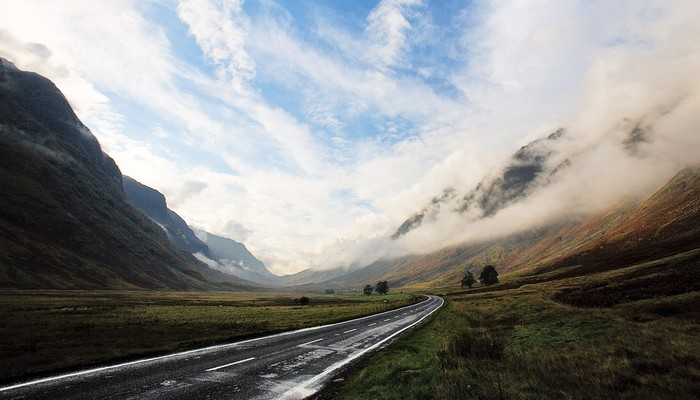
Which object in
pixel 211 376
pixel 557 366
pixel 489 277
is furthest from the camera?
pixel 489 277

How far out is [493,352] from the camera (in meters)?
14.7

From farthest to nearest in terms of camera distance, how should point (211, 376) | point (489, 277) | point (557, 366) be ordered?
point (489, 277) < point (211, 376) < point (557, 366)

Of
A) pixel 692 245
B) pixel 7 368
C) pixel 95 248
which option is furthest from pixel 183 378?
pixel 95 248

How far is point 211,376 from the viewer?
39.1 feet

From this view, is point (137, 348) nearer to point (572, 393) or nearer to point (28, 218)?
point (572, 393)

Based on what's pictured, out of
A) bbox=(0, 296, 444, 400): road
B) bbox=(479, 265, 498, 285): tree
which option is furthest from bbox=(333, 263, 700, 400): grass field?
bbox=(479, 265, 498, 285): tree

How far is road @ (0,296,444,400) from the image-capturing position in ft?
32.0

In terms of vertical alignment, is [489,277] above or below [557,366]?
above

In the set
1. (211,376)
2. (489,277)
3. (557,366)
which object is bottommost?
(557,366)

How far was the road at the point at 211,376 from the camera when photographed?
975 cm

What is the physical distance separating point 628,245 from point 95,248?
850 feet

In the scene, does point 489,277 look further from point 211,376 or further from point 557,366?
point 211,376

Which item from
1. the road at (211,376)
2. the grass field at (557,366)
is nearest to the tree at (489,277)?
the grass field at (557,366)

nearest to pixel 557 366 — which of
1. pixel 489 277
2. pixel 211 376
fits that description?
pixel 211 376
